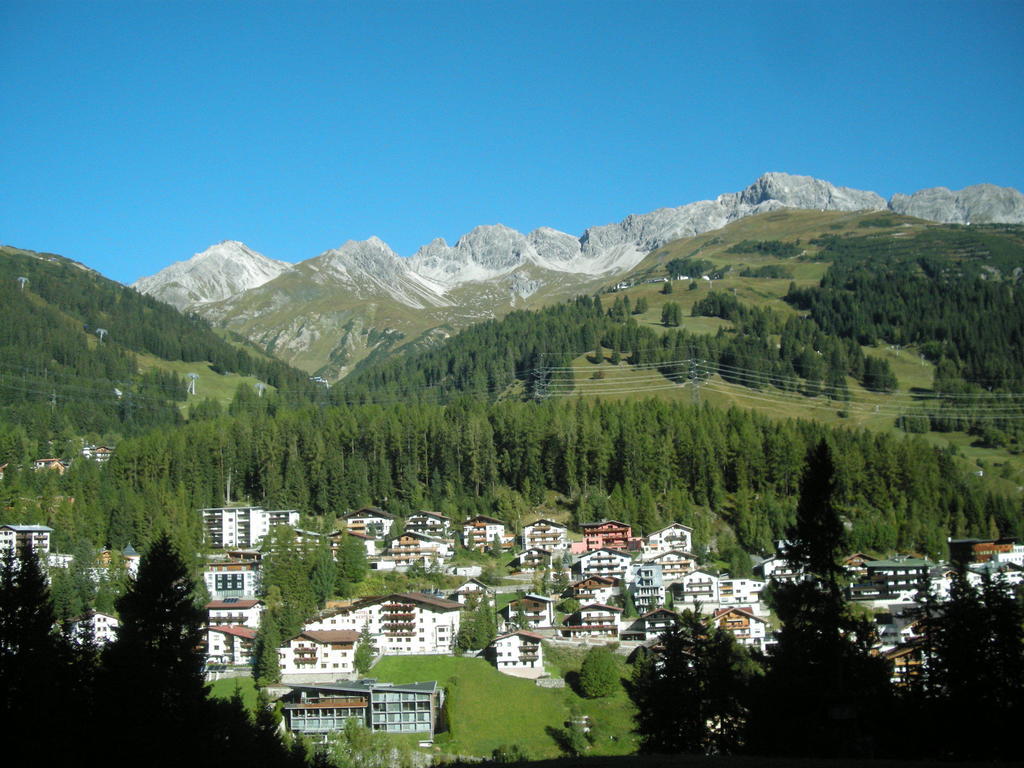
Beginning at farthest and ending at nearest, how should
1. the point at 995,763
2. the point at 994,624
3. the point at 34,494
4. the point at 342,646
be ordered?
the point at 34,494, the point at 342,646, the point at 994,624, the point at 995,763

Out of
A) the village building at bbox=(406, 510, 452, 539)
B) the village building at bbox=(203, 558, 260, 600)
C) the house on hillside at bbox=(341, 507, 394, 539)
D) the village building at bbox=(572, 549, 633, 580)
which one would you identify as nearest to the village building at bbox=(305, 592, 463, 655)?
the village building at bbox=(203, 558, 260, 600)

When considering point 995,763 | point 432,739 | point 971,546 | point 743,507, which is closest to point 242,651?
point 432,739

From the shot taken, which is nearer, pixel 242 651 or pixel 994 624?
pixel 994 624

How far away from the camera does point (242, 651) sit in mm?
75375

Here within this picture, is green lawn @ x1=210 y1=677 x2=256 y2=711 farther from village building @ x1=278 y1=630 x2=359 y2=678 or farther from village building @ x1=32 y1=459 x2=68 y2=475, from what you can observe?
village building @ x1=32 y1=459 x2=68 y2=475

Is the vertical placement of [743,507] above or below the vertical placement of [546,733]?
above

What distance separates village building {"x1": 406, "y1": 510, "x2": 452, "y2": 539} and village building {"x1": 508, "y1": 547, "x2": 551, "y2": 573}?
29.9ft

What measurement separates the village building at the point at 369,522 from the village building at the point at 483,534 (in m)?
8.60

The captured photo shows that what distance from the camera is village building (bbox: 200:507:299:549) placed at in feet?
332

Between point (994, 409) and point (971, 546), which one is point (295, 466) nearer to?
point (971, 546)

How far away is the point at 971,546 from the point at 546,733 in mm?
58832

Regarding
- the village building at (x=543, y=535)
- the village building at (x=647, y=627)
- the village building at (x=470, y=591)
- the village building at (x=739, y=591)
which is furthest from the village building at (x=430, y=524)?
the village building at (x=739, y=591)

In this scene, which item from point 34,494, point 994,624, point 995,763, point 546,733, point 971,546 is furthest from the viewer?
point 34,494

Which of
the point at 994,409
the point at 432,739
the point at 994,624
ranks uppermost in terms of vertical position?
the point at 994,409
